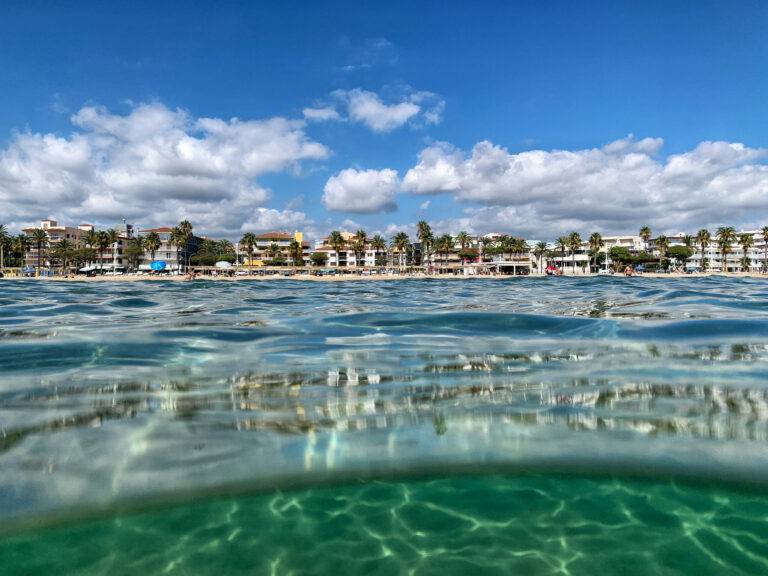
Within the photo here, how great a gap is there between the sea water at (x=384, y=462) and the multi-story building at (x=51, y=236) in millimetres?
153369

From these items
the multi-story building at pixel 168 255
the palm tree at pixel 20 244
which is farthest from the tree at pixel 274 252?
the palm tree at pixel 20 244

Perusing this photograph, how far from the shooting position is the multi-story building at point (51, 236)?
445 feet

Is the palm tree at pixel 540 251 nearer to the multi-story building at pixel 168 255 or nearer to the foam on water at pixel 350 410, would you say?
the multi-story building at pixel 168 255

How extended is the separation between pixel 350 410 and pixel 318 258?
5642 inches

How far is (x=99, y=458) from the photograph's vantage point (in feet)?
11.6

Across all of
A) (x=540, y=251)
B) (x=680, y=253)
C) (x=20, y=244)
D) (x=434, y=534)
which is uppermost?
(x=20, y=244)

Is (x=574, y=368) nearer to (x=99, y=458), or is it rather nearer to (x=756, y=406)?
(x=756, y=406)

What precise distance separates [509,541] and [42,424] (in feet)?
12.4

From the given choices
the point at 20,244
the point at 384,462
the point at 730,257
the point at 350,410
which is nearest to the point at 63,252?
the point at 20,244

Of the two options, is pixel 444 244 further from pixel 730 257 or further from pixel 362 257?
pixel 730 257

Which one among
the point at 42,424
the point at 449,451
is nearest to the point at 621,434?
the point at 449,451

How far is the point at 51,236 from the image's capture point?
14388 centimetres

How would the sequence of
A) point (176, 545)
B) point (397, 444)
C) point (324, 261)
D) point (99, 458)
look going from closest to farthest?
1. point (176, 545)
2. point (99, 458)
3. point (397, 444)
4. point (324, 261)

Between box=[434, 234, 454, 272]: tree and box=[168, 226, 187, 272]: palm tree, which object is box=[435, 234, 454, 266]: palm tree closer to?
box=[434, 234, 454, 272]: tree
